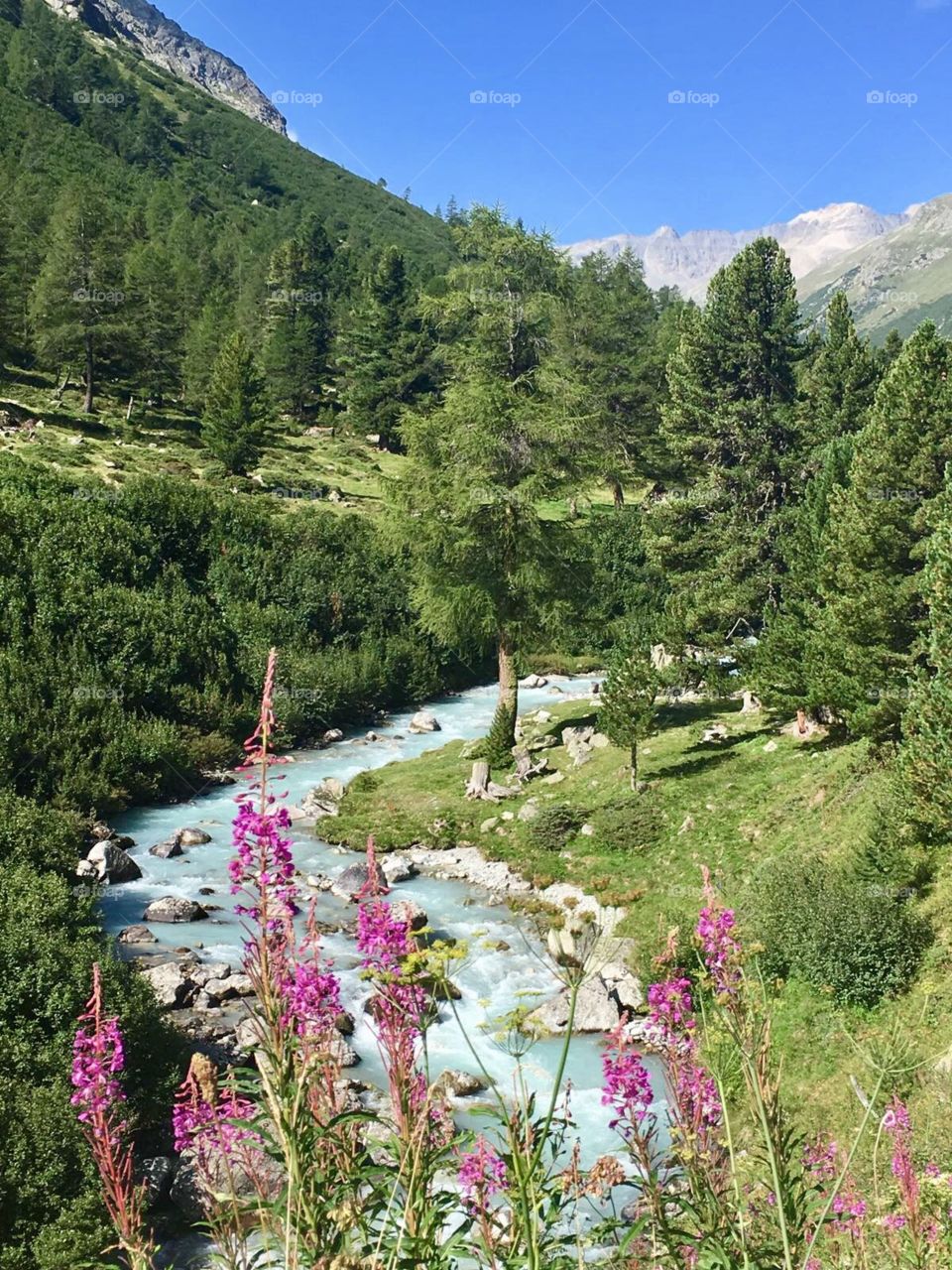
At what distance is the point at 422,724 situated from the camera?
3688cm

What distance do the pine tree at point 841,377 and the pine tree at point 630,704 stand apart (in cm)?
2100

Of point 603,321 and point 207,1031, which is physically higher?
point 603,321

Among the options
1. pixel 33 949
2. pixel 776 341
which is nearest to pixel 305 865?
pixel 33 949

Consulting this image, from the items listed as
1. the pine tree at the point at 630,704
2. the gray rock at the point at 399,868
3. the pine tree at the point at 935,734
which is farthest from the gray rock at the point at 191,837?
the pine tree at the point at 935,734

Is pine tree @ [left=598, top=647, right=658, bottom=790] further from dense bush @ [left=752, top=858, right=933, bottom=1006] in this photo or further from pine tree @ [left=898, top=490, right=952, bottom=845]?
pine tree @ [left=898, top=490, right=952, bottom=845]

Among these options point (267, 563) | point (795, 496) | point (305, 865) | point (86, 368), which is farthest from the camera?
point (86, 368)

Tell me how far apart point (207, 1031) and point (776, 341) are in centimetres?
3562

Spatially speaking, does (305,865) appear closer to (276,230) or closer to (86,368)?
(86,368)

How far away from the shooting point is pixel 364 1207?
3.28 metres

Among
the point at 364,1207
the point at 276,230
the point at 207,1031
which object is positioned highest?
the point at 276,230

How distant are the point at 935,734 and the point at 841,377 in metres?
30.9

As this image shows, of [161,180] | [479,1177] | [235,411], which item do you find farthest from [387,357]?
[479,1177]

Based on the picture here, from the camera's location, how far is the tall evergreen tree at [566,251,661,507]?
68625 millimetres

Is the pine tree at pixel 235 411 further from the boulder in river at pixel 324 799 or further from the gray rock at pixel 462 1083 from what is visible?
→ the gray rock at pixel 462 1083
